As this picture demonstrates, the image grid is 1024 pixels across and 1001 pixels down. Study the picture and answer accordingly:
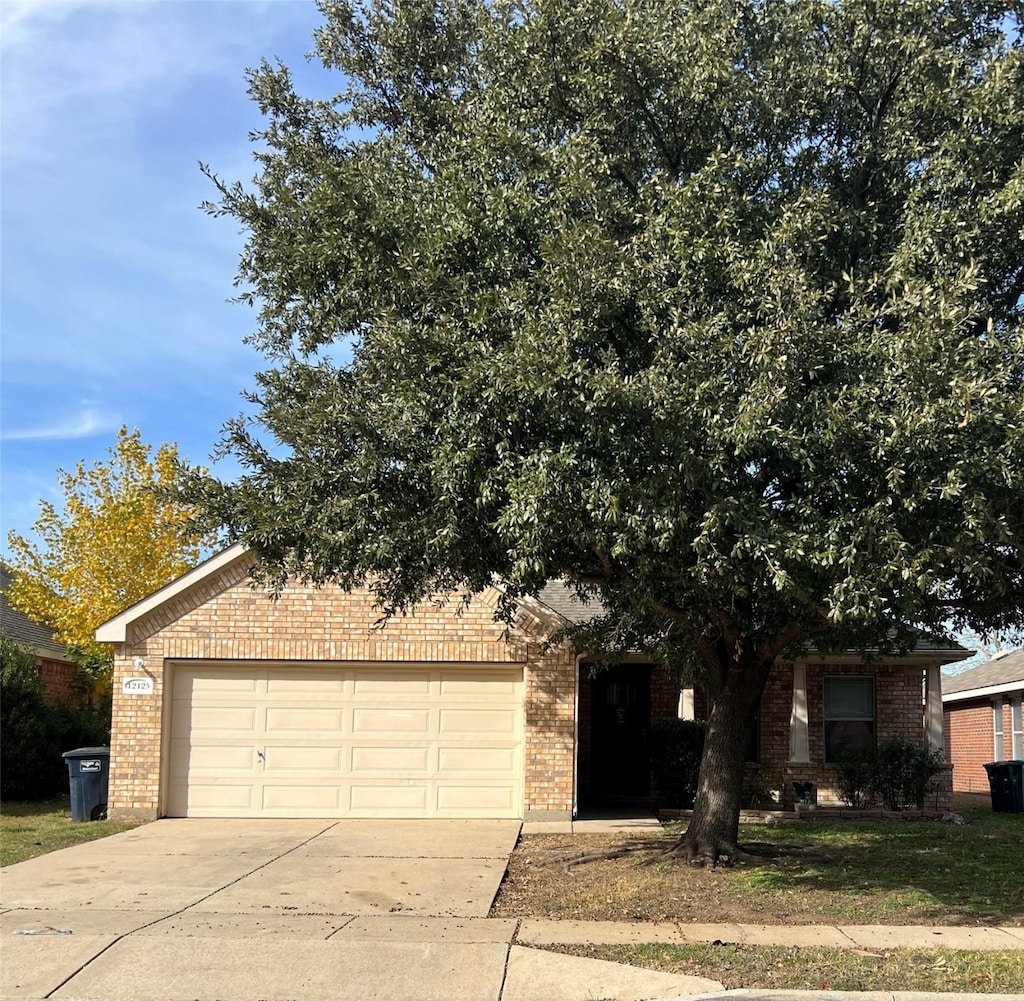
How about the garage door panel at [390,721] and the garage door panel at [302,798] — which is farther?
the garage door panel at [390,721]

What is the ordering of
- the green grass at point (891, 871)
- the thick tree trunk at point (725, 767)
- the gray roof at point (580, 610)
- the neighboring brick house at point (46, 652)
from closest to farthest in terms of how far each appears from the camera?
the green grass at point (891, 871) < the thick tree trunk at point (725, 767) < the gray roof at point (580, 610) < the neighboring brick house at point (46, 652)

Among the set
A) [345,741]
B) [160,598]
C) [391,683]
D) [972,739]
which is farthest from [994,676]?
Answer: [160,598]

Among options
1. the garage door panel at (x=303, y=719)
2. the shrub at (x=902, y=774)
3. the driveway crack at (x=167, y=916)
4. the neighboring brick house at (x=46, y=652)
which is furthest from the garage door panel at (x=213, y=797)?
the shrub at (x=902, y=774)

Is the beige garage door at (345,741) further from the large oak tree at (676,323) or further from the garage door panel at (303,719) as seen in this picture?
the large oak tree at (676,323)

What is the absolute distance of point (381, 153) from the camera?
10047 mm

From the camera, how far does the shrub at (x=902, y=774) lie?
1675 cm

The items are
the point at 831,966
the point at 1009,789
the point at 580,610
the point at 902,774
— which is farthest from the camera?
the point at 1009,789

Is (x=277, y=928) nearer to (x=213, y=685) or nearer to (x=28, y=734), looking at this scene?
(x=213, y=685)

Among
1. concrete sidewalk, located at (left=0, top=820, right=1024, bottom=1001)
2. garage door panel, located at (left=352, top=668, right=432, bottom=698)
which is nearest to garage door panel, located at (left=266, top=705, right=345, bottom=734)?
garage door panel, located at (left=352, top=668, right=432, bottom=698)

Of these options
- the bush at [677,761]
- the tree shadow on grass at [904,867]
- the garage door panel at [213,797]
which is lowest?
the tree shadow on grass at [904,867]

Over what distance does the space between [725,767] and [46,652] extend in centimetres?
1669

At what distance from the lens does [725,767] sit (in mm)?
11719

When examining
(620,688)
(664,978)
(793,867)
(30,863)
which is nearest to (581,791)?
(620,688)

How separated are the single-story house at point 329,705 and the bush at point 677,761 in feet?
6.08
